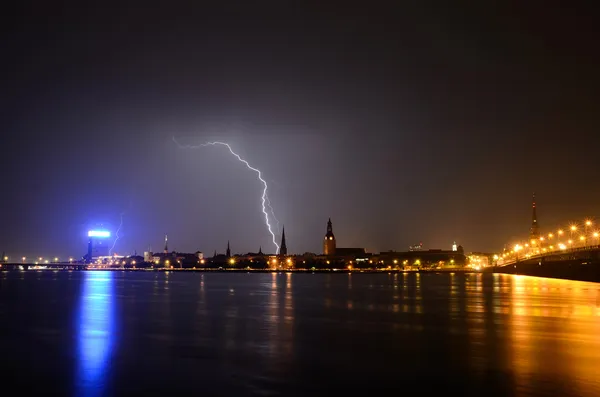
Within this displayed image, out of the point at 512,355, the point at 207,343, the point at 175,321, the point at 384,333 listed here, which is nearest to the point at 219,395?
the point at 207,343

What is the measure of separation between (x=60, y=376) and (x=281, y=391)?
7.97 meters

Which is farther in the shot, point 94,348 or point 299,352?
point 94,348

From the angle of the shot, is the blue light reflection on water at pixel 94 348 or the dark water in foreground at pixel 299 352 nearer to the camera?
the dark water in foreground at pixel 299 352

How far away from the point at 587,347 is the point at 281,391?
15429 millimetres

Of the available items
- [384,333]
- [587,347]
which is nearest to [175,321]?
[384,333]

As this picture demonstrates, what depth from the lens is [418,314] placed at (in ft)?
138

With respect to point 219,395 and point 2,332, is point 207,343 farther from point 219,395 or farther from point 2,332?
point 2,332

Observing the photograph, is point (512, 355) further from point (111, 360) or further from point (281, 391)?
point (111, 360)

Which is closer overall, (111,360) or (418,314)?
(111,360)

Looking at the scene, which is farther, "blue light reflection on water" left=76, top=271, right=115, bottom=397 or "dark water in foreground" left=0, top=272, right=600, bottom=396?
"blue light reflection on water" left=76, top=271, right=115, bottom=397

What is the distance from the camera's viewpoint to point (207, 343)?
27344 millimetres

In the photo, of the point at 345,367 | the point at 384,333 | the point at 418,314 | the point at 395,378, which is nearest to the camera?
the point at 395,378

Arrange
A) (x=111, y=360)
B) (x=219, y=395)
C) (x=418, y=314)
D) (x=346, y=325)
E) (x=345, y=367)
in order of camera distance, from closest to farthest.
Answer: (x=219, y=395)
(x=345, y=367)
(x=111, y=360)
(x=346, y=325)
(x=418, y=314)

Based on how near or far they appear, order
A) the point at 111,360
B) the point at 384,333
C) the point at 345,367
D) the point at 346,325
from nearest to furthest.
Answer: the point at 345,367
the point at 111,360
the point at 384,333
the point at 346,325
